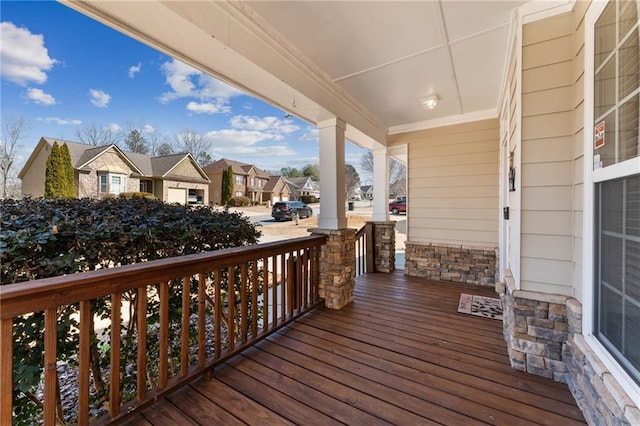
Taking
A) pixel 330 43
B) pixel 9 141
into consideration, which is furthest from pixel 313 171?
pixel 9 141

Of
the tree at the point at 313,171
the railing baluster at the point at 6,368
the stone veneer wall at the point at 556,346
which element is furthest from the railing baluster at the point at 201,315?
the stone veneer wall at the point at 556,346

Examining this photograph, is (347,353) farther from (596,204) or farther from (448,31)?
(448,31)

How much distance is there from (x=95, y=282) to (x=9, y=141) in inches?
51.4

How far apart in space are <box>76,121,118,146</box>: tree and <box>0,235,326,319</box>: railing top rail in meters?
2.15

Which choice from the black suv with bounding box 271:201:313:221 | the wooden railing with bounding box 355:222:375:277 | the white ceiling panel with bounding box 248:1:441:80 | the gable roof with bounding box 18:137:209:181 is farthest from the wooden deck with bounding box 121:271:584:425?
the black suv with bounding box 271:201:313:221

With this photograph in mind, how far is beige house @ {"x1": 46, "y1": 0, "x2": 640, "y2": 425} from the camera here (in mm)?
1274

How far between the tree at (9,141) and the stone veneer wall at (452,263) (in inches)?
188

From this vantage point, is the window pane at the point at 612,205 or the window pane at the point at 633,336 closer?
the window pane at the point at 633,336

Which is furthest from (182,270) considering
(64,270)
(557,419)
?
(557,419)

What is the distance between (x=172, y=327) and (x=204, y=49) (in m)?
2.46

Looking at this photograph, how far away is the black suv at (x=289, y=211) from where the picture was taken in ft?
29.7

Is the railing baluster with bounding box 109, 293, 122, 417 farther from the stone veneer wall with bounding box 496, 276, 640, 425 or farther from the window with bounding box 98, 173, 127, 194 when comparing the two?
the stone veneer wall with bounding box 496, 276, 640, 425

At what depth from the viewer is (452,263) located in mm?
4289

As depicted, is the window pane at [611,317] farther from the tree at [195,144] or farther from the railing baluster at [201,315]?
the tree at [195,144]
